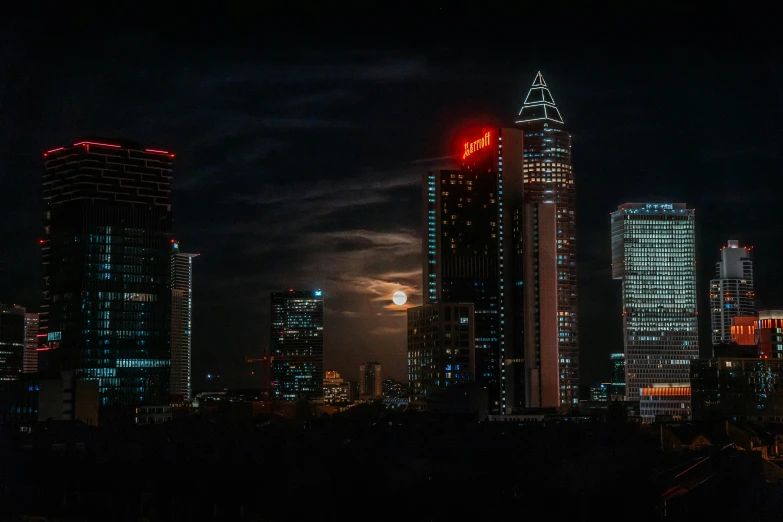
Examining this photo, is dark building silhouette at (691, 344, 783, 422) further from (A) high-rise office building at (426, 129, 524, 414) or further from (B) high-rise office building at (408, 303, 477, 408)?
(A) high-rise office building at (426, 129, 524, 414)

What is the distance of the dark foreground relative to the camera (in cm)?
4828

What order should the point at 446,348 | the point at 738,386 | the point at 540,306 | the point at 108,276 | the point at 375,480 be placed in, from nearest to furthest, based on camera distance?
1. the point at 375,480
2. the point at 738,386
3. the point at 108,276
4. the point at 446,348
5. the point at 540,306

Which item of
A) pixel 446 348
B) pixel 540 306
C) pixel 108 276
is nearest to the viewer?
pixel 108 276

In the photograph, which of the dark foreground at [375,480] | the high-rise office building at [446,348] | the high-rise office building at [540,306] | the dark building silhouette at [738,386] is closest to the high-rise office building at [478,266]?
the high-rise office building at [540,306]

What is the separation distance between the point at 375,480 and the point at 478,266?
143 metres

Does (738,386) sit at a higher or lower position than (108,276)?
lower

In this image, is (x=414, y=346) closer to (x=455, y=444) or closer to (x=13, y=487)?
(x=455, y=444)

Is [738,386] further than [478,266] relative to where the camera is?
No

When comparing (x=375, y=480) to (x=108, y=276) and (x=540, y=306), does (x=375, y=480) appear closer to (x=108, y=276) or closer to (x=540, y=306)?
(x=108, y=276)

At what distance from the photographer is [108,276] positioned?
162 metres

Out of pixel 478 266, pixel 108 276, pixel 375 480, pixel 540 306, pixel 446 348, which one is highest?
pixel 478 266

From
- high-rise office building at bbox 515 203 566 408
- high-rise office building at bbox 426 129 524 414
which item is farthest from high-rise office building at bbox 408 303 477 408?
high-rise office building at bbox 515 203 566 408

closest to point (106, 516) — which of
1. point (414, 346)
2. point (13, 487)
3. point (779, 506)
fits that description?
point (13, 487)

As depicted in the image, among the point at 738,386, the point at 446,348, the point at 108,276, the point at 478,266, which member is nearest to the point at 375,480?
the point at 738,386
